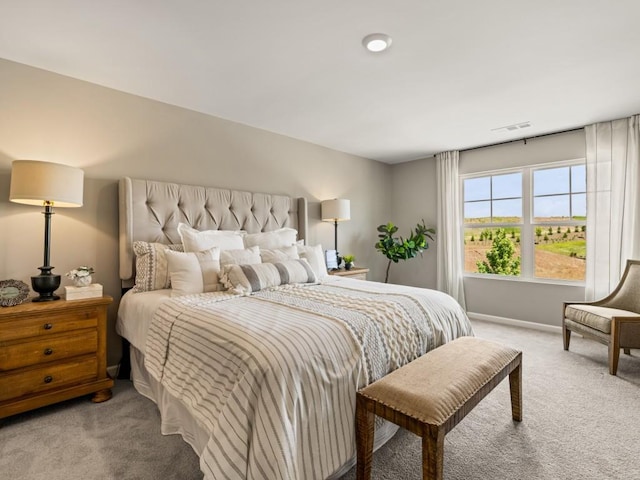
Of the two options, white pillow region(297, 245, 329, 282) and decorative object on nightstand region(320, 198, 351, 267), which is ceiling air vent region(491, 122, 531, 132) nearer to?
decorative object on nightstand region(320, 198, 351, 267)

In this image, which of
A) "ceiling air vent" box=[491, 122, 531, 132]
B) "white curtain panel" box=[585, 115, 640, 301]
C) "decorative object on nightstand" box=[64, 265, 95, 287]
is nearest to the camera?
"decorative object on nightstand" box=[64, 265, 95, 287]

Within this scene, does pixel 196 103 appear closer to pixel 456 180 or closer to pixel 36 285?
pixel 36 285

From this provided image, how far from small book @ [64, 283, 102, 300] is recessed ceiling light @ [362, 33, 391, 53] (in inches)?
98.3

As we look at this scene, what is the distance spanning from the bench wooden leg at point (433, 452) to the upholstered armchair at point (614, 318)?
2362 mm

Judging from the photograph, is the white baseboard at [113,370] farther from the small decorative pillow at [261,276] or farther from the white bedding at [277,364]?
the small decorative pillow at [261,276]

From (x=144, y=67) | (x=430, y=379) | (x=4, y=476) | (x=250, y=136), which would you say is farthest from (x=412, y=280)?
(x=4, y=476)

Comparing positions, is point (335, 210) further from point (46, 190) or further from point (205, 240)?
point (46, 190)

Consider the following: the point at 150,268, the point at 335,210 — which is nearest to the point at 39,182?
the point at 150,268

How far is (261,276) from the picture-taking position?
7.75 ft

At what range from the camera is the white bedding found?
1138 millimetres

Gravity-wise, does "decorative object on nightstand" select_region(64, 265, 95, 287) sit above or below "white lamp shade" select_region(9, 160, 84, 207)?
below

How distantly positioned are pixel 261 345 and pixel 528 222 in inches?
163

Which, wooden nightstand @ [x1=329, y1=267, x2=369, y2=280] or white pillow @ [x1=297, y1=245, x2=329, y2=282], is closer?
white pillow @ [x1=297, y1=245, x2=329, y2=282]

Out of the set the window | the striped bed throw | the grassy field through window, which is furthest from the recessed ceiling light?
the grassy field through window
